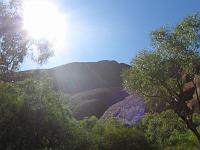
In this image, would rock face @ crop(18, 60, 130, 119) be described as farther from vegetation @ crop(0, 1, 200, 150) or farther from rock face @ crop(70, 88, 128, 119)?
vegetation @ crop(0, 1, 200, 150)

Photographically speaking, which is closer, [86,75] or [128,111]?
[128,111]

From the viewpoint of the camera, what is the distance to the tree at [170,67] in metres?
31.1

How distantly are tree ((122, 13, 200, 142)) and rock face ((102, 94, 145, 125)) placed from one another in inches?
1184

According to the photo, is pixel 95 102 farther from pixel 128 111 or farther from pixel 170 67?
pixel 170 67

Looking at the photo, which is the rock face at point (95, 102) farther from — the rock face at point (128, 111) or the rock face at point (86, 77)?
the rock face at point (128, 111)

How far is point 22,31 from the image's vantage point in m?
47.1

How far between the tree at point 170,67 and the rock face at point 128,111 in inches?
1184

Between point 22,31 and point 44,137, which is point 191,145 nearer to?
point 22,31

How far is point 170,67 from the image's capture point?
31375 mm

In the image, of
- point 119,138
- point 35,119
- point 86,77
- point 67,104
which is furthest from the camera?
point 86,77

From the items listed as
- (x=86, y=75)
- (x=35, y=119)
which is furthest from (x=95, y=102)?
(x=35, y=119)

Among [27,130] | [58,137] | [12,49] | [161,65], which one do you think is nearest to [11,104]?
[27,130]

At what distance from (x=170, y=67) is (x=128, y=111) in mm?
39352

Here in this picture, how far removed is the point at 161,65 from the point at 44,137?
872 centimetres
